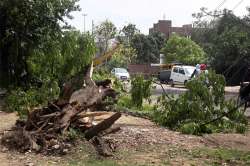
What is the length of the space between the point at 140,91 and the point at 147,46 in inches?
2608

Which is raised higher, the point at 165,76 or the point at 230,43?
the point at 230,43

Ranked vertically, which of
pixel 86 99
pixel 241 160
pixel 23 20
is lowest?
pixel 241 160

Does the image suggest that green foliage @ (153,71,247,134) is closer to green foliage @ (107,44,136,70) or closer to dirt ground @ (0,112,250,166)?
dirt ground @ (0,112,250,166)

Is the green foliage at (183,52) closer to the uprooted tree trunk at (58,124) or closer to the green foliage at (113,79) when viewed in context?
the green foliage at (113,79)

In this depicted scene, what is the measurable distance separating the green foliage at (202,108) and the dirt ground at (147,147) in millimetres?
497

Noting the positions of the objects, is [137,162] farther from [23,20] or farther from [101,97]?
[23,20]

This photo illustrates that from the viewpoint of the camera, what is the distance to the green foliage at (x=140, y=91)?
1711 cm

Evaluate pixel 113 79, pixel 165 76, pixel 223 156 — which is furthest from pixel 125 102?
pixel 165 76

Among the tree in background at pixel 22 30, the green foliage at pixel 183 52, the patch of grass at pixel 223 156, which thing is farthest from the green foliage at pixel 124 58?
the patch of grass at pixel 223 156

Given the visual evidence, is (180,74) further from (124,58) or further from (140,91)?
(124,58)

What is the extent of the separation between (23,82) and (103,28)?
48.7 metres

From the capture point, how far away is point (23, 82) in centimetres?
1961

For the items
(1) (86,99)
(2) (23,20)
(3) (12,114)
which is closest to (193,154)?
(1) (86,99)

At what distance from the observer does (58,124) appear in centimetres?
1005
